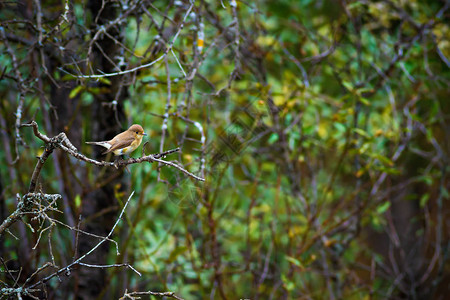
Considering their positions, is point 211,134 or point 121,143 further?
point 211,134

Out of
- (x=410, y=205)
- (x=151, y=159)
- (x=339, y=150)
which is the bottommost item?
(x=410, y=205)

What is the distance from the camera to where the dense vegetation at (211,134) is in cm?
269

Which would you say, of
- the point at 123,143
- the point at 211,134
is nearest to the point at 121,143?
the point at 123,143

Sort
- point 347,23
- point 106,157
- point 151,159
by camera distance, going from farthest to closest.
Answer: point 347,23 → point 106,157 → point 151,159

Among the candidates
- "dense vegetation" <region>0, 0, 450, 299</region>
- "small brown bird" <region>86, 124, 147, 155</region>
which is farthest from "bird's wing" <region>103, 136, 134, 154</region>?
"dense vegetation" <region>0, 0, 450, 299</region>

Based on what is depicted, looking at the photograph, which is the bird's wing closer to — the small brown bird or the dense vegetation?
the small brown bird

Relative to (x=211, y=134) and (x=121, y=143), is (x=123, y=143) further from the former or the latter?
(x=211, y=134)

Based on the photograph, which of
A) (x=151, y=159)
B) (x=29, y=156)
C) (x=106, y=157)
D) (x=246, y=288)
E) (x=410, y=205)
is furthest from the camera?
(x=410, y=205)

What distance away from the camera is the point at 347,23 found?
4.74 meters

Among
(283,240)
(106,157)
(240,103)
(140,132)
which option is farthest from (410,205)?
(140,132)

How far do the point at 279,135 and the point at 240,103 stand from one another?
837 millimetres

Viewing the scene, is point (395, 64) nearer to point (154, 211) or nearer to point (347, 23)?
point (347, 23)

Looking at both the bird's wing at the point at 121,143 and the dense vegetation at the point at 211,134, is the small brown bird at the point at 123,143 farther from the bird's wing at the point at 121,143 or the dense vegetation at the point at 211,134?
the dense vegetation at the point at 211,134

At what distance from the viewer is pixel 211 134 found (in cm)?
448
